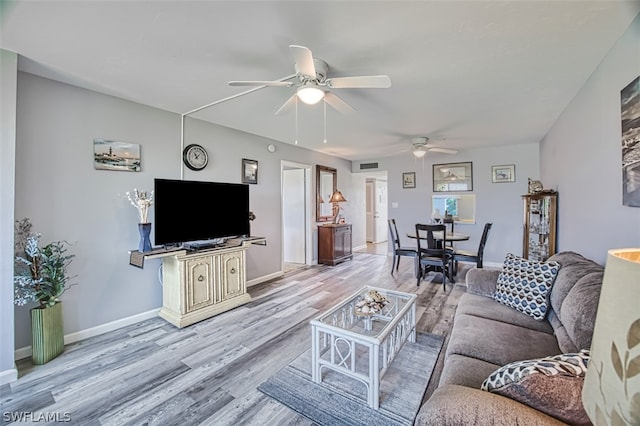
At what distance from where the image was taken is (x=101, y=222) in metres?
2.83

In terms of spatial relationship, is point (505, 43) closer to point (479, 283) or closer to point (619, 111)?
point (619, 111)

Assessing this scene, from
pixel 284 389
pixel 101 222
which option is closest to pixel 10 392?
pixel 101 222

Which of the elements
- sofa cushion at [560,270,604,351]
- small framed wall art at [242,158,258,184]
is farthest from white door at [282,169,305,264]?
sofa cushion at [560,270,604,351]

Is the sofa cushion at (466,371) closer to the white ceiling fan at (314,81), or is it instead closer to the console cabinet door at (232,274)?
the white ceiling fan at (314,81)

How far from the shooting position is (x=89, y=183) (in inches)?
108

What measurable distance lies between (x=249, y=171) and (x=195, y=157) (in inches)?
35.9

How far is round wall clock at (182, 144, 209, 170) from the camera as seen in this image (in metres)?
3.53

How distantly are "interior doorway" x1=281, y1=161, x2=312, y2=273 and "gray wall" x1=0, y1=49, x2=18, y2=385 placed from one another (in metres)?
3.93

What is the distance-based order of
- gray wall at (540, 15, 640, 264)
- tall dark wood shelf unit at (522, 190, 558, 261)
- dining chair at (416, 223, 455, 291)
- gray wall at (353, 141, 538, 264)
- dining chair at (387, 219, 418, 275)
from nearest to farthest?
gray wall at (540, 15, 640, 264)
tall dark wood shelf unit at (522, 190, 558, 261)
dining chair at (416, 223, 455, 291)
dining chair at (387, 219, 418, 275)
gray wall at (353, 141, 538, 264)

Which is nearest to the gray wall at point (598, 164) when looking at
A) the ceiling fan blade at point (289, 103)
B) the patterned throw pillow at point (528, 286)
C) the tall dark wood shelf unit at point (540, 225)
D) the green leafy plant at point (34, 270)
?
the tall dark wood shelf unit at point (540, 225)

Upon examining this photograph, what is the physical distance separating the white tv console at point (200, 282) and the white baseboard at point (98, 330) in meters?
0.16

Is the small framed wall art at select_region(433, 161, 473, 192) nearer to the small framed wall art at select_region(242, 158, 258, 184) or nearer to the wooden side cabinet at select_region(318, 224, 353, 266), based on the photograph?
the wooden side cabinet at select_region(318, 224, 353, 266)

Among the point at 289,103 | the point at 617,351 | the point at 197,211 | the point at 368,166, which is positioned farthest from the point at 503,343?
the point at 368,166

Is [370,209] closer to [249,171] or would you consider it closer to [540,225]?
[540,225]
